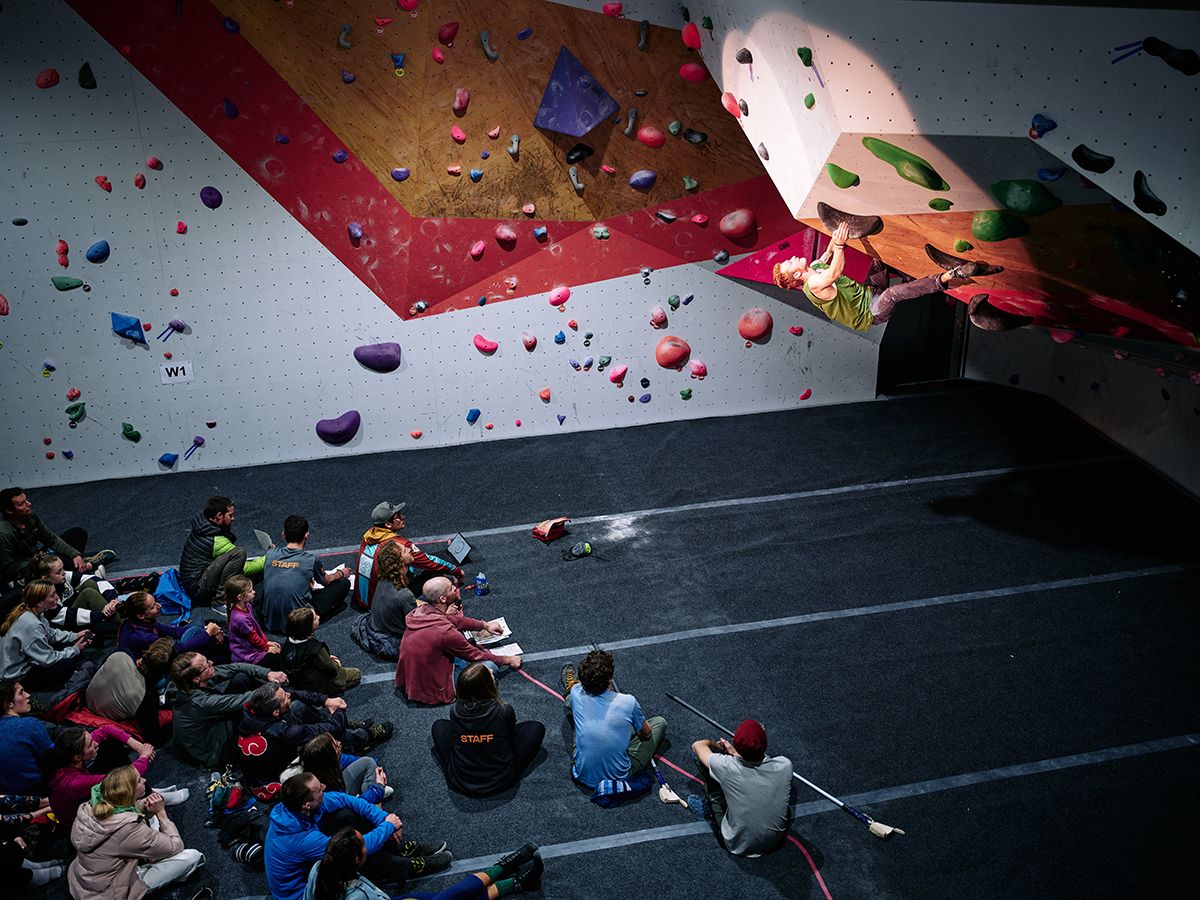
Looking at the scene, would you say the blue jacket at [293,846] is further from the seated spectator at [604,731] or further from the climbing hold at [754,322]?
the climbing hold at [754,322]

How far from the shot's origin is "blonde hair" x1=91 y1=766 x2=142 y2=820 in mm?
4469

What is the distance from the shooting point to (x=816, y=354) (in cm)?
938

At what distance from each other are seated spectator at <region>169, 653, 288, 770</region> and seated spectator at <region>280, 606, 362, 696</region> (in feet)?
0.57

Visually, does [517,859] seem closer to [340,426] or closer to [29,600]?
[29,600]

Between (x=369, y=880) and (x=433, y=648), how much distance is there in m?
1.49

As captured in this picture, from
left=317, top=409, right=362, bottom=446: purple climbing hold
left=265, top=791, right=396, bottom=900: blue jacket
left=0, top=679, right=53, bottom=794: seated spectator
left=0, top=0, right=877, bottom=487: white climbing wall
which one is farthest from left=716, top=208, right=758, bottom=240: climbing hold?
left=0, top=679, right=53, bottom=794: seated spectator

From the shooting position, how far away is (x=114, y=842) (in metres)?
4.48

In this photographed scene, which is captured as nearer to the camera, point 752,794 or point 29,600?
point 752,794

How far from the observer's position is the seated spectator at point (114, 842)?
446cm

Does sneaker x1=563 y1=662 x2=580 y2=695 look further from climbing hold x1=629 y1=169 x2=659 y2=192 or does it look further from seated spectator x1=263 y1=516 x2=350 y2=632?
climbing hold x1=629 y1=169 x2=659 y2=192

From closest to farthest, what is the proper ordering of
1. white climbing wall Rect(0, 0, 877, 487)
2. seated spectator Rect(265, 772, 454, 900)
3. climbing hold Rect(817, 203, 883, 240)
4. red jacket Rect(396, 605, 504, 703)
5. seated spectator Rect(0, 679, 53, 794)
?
Result: seated spectator Rect(265, 772, 454, 900) → seated spectator Rect(0, 679, 53, 794) → red jacket Rect(396, 605, 504, 703) → climbing hold Rect(817, 203, 883, 240) → white climbing wall Rect(0, 0, 877, 487)

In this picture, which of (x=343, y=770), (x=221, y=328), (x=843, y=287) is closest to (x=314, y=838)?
(x=343, y=770)

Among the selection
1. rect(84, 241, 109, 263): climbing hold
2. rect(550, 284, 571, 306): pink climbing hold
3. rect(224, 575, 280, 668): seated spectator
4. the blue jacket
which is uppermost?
rect(84, 241, 109, 263): climbing hold

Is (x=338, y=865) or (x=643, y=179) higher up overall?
(x=643, y=179)
